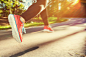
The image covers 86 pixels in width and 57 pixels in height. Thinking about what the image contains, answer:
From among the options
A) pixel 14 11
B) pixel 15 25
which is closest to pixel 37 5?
pixel 15 25

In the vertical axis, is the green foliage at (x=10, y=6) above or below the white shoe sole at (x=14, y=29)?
above

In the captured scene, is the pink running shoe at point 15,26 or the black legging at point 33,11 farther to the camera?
the black legging at point 33,11

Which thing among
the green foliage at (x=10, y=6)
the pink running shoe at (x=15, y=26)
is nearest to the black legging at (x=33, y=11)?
the pink running shoe at (x=15, y=26)

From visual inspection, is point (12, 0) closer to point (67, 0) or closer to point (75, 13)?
point (67, 0)

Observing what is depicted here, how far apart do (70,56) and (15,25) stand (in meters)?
1.52

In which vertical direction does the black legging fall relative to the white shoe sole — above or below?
above

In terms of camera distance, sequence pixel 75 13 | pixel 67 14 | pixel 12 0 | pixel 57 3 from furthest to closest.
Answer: pixel 67 14
pixel 75 13
pixel 57 3
pixel 12 0

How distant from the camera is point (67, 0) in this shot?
2023cm

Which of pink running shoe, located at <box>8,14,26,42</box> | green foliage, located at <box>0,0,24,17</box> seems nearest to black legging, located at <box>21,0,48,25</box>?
pink running shoe, located at <box>8,14,26,42</box>

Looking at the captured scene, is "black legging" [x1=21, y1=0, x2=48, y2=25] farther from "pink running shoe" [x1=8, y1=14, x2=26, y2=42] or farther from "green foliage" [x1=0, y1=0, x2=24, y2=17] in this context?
"green foliage" [x1=0, y1=0, x2=24, y2=17]

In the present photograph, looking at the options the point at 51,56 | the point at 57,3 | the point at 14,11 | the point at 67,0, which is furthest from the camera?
the point at 67,0

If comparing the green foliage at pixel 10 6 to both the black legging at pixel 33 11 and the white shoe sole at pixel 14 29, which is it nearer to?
the black legging at pixel 33 11

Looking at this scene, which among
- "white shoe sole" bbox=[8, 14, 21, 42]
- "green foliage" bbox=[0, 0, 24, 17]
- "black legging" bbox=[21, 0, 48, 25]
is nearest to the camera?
"white shoe sole" bbox=[8, 14, 21, 42]

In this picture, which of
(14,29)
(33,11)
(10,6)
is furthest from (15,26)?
(10,6)
